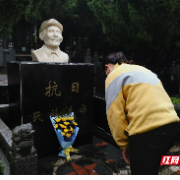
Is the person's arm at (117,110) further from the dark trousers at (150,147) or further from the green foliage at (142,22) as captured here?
the green foliage at (142,22)

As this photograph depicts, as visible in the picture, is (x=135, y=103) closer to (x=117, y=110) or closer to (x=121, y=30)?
(x=117, y=110)

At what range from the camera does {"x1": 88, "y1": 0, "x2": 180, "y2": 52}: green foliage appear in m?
8.13

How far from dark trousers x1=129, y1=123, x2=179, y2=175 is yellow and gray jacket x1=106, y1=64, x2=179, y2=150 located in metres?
0.07

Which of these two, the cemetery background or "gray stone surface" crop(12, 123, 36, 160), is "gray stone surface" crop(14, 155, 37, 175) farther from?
the cemetery background

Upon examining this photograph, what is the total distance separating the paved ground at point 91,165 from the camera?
12.1 ft

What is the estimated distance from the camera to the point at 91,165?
12.9 feet

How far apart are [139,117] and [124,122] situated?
0.20m

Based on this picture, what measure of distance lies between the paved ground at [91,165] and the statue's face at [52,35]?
2.67 metres

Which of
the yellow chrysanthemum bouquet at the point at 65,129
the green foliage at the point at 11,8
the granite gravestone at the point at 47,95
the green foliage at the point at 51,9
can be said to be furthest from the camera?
the green foliage at the point at 51,9

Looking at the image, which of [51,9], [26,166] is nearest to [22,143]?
[26,166]

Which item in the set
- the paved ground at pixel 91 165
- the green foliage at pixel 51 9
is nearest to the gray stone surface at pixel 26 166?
the paved ground at pixel 91 165

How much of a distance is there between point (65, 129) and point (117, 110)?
7.58 ft

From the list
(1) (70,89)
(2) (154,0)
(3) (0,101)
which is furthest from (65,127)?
(2) (154,0)

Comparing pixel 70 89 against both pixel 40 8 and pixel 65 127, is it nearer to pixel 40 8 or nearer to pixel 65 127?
pixel 65 127
